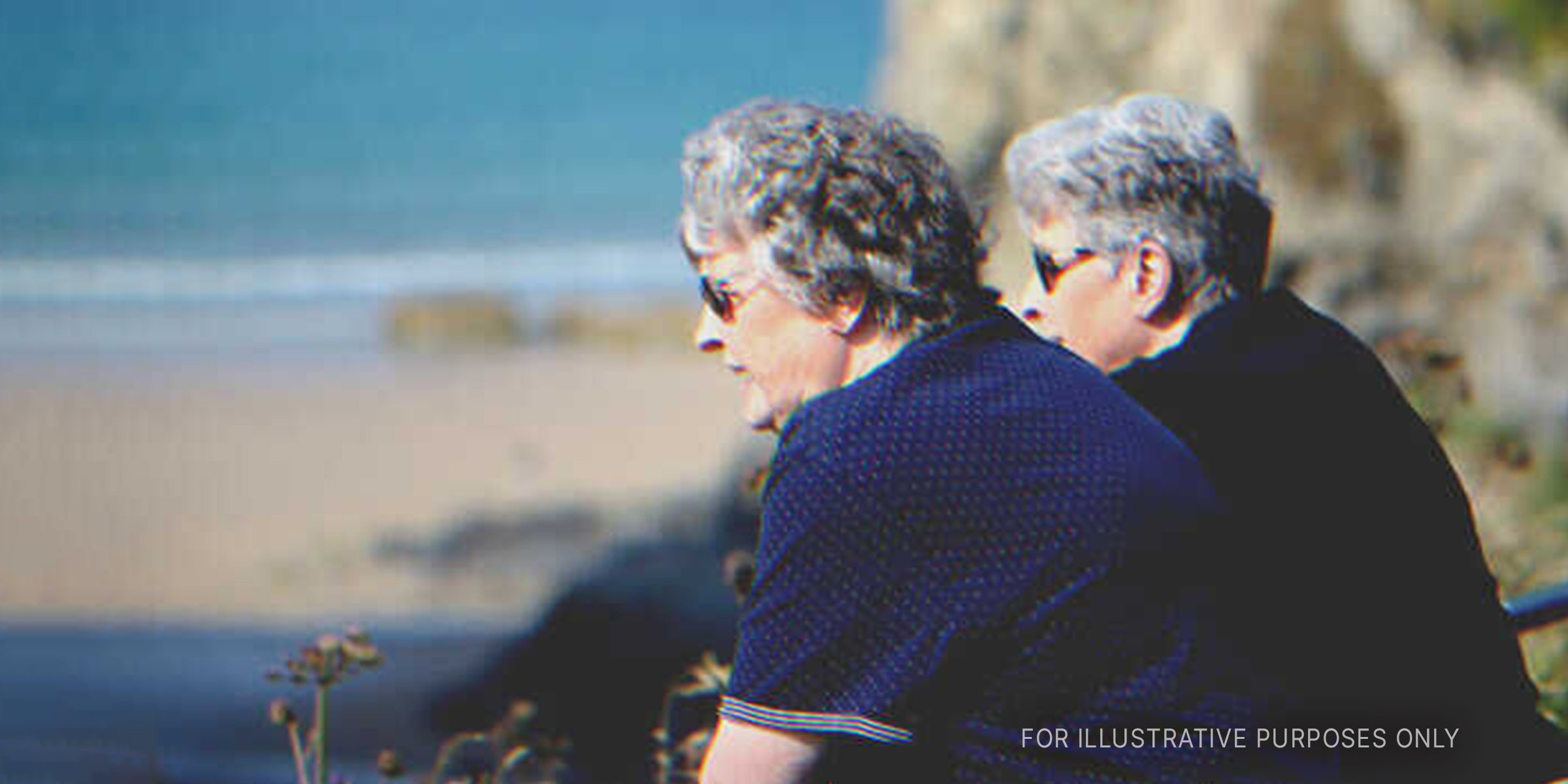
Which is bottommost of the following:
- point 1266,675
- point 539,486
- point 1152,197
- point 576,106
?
point 539,486

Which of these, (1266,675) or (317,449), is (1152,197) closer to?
(1266,675)

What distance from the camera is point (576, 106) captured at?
174 ft

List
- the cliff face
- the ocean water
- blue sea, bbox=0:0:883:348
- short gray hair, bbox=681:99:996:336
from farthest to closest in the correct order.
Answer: the ocean water, blue sea, bbox=0:0:883:348, the cliff face, short gray hair, bbox=681:99:996:336

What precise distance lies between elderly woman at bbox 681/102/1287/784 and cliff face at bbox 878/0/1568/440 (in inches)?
164

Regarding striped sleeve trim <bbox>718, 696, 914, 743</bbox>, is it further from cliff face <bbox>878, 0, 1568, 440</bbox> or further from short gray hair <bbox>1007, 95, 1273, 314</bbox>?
cliff face <bbox>878, 0, 1568, 440</bbox>

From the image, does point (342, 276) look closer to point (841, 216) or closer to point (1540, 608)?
point (1540, 608)

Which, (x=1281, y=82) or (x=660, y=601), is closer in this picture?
(x=660, y=601)

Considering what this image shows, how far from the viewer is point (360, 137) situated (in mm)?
46031

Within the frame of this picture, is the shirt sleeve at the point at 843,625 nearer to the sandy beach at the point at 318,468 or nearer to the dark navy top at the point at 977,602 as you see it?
the dark navy top at the point at 977,602

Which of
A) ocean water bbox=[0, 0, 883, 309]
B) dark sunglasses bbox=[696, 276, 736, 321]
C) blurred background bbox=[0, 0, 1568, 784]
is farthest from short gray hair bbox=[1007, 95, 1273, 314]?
ocean water bbox=[0, 0, 883, 309]

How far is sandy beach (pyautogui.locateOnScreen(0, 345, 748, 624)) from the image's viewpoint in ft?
27.7

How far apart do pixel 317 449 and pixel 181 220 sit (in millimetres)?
21388

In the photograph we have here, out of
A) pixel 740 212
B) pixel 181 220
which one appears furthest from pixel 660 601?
pixel 181 220

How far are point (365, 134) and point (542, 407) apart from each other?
34.7 m
